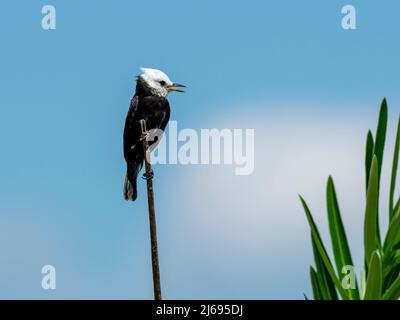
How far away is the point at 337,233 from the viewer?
1.53 metres

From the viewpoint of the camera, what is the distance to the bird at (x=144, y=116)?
5.60 metres

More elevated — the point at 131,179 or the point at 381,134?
the point at 381,134

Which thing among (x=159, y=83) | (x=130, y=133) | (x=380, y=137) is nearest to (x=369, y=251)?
(x=380, y=137)

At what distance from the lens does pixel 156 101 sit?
18.5ft

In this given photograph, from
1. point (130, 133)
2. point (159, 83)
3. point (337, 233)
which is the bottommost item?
point (337, 233)

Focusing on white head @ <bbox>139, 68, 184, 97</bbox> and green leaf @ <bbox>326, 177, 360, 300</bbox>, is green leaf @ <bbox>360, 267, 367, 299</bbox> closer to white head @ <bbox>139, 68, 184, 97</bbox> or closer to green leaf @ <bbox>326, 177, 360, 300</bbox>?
green leaf @ <bbox>326, 177, 360, 300</bbox>

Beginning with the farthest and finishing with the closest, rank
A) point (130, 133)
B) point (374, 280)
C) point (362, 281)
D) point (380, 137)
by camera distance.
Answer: point (130, 133) < point (380, 137) < point (362, 281) < point (374, 280)

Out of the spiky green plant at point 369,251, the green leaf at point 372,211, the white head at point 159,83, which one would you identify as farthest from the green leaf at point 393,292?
the white head at point 159,83

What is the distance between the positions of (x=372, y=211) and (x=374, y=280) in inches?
6.0

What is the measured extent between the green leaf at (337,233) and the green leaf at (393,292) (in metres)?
0.16

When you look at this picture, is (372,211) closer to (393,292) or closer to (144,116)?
(393,292)
